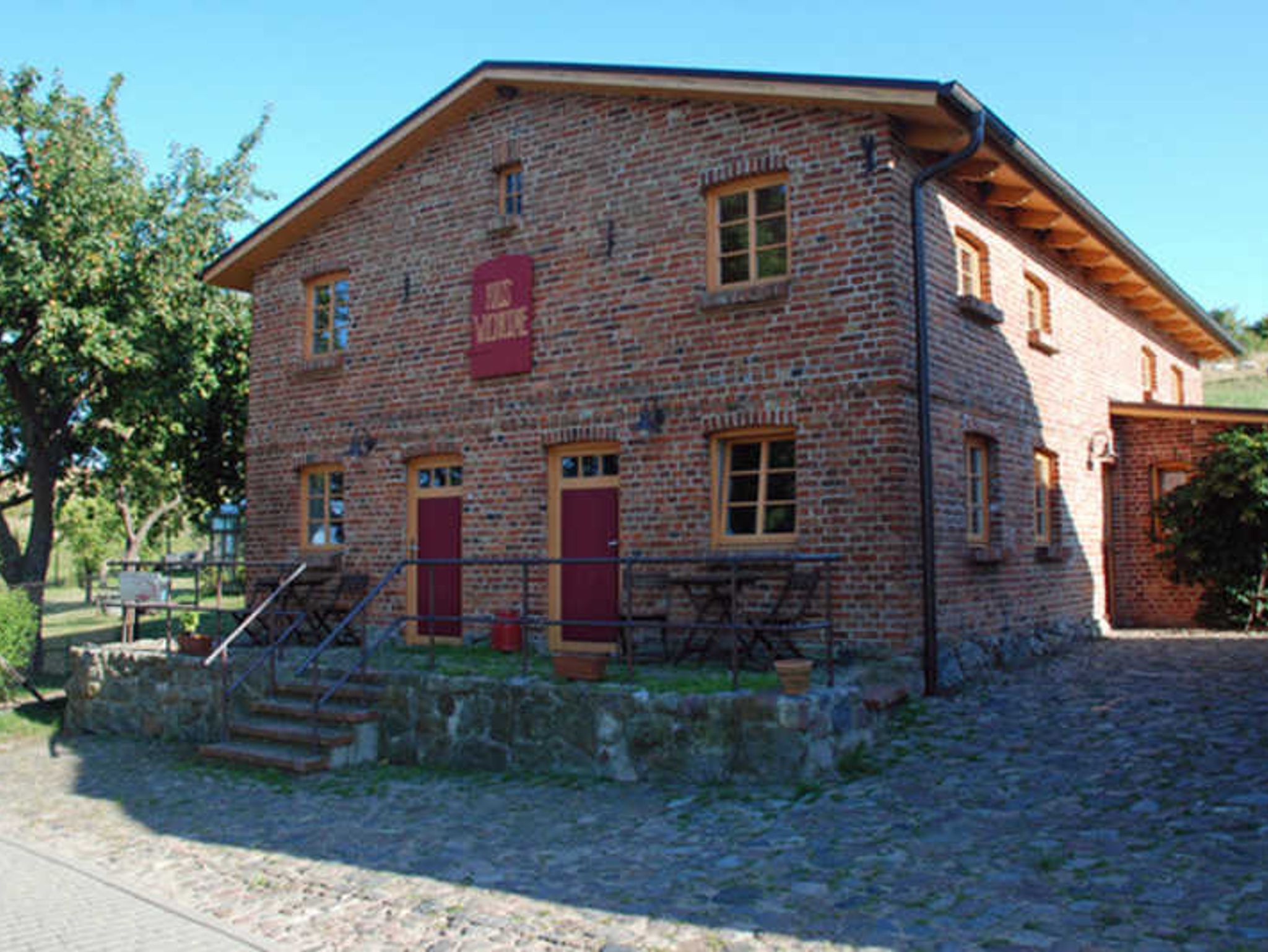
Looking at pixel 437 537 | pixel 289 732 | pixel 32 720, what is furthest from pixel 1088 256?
pixel 32 720

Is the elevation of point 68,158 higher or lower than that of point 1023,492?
higher

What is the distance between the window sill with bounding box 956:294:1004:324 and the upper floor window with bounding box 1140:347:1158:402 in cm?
739

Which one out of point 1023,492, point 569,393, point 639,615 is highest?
point 569,393

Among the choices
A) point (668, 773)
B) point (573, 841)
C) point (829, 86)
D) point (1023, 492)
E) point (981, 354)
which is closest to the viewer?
point (573, 841)

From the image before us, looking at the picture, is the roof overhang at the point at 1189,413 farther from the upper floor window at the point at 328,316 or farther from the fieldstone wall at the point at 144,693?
the fieldstone wall at the point at 144,693

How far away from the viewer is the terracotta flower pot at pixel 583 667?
28.6ft

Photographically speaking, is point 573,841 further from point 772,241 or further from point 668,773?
point 772,241

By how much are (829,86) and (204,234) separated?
43.1 feet

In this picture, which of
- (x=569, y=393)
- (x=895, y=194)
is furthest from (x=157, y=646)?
(x=895, y=194)

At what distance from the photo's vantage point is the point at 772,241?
10.3 metres

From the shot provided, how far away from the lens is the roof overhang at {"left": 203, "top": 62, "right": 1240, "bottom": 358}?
31.4 ft

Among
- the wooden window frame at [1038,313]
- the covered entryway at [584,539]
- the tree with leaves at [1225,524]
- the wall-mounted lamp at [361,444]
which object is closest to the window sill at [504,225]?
the covered entryway at [584,539]

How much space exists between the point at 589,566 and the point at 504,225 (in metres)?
4.19

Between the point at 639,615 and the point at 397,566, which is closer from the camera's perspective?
the point at 397,566
